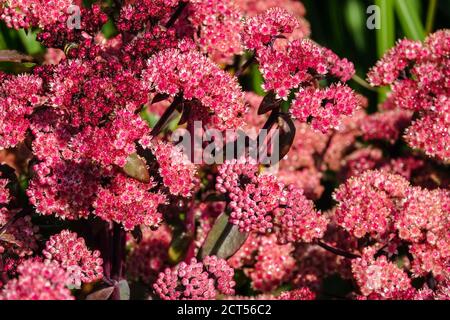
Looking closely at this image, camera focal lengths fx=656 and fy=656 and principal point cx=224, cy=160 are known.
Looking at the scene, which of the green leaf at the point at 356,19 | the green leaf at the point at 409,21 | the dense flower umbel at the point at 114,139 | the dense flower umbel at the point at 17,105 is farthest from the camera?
the green leaf at the point at 356,19

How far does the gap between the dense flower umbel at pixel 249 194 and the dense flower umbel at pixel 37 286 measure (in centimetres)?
59

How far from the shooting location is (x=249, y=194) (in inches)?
68.5

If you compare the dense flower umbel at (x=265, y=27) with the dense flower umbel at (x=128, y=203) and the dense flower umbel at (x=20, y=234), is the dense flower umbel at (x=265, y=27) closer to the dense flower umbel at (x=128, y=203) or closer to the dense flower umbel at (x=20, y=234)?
the dense flower umbel at (x=128, y=203)

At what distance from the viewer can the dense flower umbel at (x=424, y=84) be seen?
2002 mm

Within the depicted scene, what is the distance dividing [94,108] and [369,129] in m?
1.40

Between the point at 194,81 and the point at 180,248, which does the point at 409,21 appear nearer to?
the point at 180,248

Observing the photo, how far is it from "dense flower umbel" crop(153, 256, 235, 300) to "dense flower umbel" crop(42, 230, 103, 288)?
6.5 inches

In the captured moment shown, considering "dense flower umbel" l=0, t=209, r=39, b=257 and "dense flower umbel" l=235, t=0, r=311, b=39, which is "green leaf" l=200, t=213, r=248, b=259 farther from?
"dense flower umbel" l=235, t=0, r=311, b=39

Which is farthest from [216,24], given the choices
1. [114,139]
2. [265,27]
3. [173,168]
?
[114,139]

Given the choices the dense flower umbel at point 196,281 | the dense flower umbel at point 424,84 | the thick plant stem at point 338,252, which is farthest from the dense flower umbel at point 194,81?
the dense flower umbel at point 424,84

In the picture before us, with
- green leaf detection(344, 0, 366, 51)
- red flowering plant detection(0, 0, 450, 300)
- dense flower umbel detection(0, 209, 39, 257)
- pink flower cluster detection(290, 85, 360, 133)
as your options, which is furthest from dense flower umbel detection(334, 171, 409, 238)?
green leaf detection(344, 0, 366, 51)

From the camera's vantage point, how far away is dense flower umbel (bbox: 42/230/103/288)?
162 centimetres
